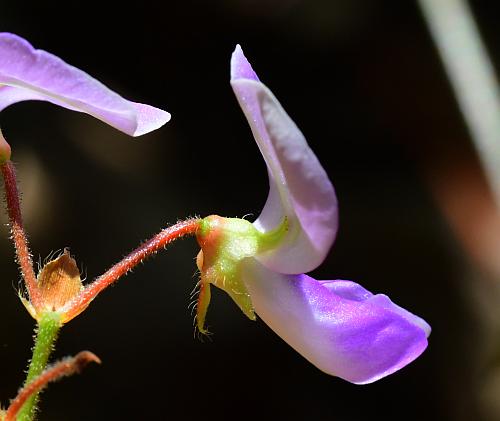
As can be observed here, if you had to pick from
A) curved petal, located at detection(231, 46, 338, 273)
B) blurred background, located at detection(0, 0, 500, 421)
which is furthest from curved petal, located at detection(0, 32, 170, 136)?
blurred background, located at detection(0, 0, 500, 421)

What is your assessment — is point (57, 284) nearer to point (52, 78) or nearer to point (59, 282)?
point (59, 282)

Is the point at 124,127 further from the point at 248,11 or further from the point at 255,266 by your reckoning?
the point at 248,11

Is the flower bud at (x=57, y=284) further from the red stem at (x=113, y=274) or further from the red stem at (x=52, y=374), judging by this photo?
the red stem at (x=52, y=374)

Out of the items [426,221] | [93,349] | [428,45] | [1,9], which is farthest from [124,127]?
[428,45]

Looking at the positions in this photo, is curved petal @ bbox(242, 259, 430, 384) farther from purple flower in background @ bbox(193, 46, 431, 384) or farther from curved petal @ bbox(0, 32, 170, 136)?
curved petal @ bbox(0, 32, 170, 136)

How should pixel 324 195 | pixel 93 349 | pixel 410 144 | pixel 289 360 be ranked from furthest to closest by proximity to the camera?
1. pixel 410 144
2. pixel 289 360
3. pixel 93 349
4. pixel 324 195

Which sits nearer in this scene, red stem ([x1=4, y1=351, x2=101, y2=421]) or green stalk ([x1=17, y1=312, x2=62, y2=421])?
red stem ([x1=4, y1=351, x2=101, y2=421])
